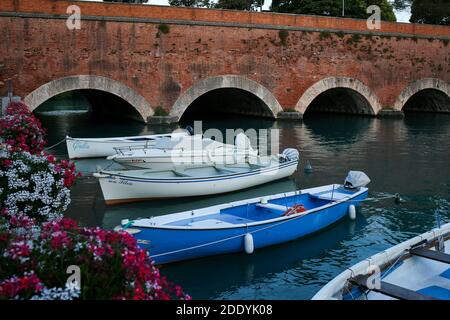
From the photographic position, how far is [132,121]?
74.1 ft

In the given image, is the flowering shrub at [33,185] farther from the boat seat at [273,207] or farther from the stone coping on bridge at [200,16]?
the stone coping on bridge at [200,16]

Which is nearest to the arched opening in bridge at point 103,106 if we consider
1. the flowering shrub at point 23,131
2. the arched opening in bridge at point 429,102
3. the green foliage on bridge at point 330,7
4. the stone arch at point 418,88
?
the flowering shrub at point 23,131

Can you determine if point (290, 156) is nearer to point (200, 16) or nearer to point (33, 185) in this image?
point (33, 185)

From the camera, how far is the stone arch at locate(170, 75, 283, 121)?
69.3 ft

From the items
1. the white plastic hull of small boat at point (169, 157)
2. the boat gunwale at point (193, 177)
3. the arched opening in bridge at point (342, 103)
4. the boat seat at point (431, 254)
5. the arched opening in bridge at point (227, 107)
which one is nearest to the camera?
Result: the boat seat at point (431, 254)

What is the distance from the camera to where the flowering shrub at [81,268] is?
265cm

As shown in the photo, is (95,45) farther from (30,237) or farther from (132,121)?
(30,237)

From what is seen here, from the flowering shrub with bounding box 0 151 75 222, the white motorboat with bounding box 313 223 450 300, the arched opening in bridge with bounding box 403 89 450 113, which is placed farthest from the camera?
the arched opening in bridge with bounding box 403 89 450 113

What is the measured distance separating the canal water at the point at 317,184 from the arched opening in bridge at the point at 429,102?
27.5 ft

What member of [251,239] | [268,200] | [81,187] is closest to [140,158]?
[81,187]

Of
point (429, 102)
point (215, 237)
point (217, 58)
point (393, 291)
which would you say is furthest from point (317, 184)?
point (429, 102)

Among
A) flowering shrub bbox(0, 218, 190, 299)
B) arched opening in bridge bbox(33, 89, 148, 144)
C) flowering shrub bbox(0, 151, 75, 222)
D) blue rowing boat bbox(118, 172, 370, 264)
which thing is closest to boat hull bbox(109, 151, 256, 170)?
blue rowing boat bbox(118, 172, 370, 264)

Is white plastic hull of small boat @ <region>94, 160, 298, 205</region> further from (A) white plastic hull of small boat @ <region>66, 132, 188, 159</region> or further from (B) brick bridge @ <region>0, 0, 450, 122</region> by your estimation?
(B) brick bridge @ <region>0, 0, 450, 122</region>

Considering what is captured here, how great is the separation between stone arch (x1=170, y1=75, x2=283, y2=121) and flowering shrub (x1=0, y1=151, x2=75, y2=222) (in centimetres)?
1506
